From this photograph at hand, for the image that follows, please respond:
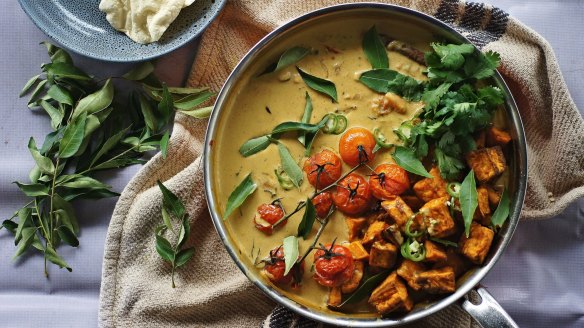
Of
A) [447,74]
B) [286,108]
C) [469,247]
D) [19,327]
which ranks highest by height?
[447,74]

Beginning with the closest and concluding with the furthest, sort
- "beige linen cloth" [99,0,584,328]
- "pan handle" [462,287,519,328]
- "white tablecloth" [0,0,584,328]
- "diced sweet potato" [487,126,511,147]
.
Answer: "pan handle" [462,287,519,328]
"diced sweet potato" [487,126,511,147]
"beige linen cloth" [99,0,584,328]
"white tablecloth" [0,0,584,328]

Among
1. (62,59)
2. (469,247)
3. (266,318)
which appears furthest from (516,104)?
(62,59)

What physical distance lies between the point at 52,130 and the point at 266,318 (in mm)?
972

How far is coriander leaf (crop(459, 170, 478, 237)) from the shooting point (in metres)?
1.92

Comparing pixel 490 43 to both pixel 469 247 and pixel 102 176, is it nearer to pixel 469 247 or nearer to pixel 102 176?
pixel 469 247

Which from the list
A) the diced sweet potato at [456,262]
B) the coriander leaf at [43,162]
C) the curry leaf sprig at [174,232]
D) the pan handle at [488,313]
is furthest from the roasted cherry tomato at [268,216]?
the coriander leaf at [43,162]

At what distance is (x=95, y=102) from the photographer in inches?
87.0

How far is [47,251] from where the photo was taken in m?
2.25

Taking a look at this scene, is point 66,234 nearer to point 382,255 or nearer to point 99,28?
point 99,28

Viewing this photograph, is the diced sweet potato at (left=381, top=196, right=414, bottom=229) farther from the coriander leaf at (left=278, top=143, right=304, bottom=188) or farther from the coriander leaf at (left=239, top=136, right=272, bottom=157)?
the coriander leaf at (left=239, top=136, right=272, bottom=157)

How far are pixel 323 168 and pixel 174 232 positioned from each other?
0.55 metres

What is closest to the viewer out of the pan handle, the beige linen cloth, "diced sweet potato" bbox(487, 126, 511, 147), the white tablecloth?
the pan handle

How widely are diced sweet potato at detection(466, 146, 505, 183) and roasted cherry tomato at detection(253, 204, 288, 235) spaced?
0.59m

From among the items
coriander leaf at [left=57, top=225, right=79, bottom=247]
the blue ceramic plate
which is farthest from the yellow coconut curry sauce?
coriander leaf at [left=57, top=225, right=79, bottom=247]
